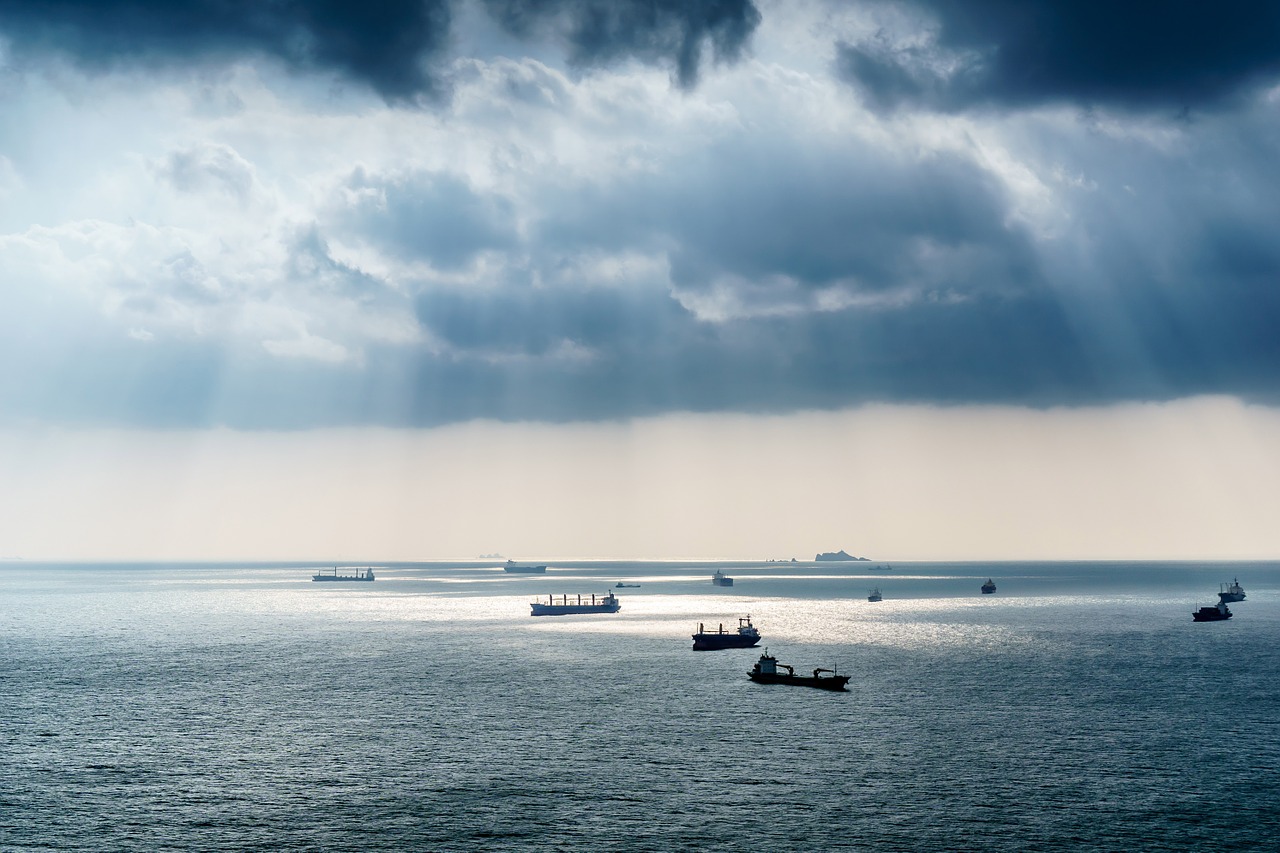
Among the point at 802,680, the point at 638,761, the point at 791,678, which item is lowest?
the point at 638,761

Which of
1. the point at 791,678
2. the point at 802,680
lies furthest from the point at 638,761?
the point at 791,678

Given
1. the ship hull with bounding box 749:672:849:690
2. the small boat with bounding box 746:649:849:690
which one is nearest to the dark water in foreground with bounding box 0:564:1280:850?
the ship hull with bounding box 749:672:849:690

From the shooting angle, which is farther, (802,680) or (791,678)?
(791,678)

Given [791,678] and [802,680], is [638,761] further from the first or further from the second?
[791,678]

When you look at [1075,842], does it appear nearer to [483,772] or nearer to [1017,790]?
[1017,790]

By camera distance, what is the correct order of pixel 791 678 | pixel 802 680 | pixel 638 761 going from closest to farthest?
pixel 638 761 → pixel 802 680 → pixel 791 678

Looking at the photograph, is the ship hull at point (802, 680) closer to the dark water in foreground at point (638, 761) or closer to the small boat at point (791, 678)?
the small boat at point (791, 678)

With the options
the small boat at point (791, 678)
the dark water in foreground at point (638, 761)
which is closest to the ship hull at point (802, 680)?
the small boat at point (791, 678)

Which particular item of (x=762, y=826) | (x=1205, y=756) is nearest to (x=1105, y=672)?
(x=1205, y=756)
